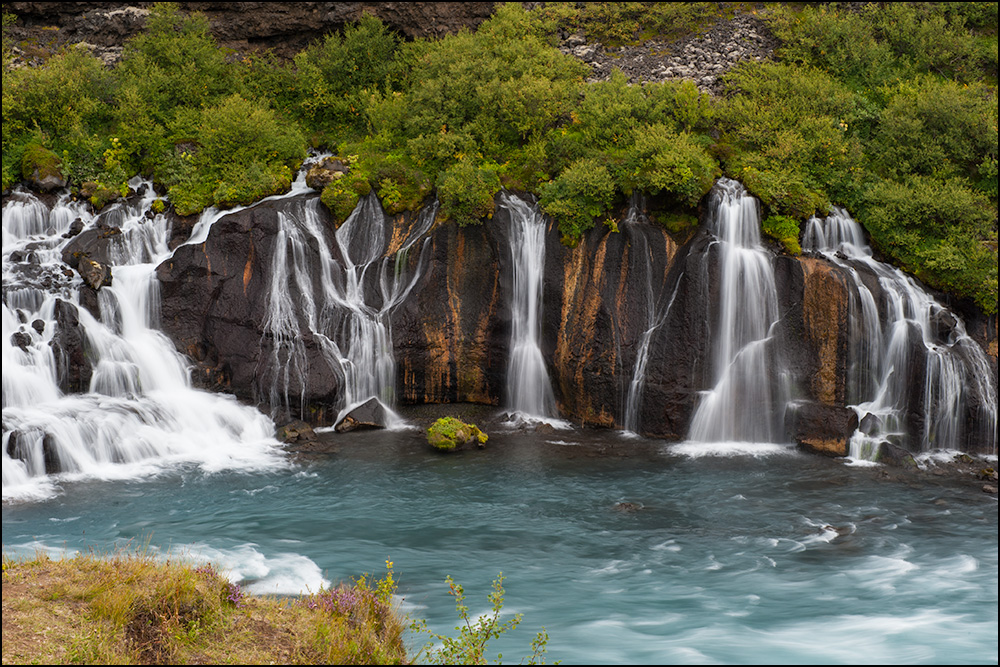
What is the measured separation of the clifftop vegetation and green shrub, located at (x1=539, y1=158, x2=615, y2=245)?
0.05m

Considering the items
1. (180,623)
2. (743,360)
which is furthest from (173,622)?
(743,360)

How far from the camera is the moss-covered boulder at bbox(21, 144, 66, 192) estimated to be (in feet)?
70.1

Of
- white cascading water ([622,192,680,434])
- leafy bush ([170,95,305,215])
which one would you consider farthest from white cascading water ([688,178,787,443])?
leafy bush ([170,95,305,215])

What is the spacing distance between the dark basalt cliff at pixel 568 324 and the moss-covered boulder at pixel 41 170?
15.2 ft

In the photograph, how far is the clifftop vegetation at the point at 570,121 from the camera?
1906cm

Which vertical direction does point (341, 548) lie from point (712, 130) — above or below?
below

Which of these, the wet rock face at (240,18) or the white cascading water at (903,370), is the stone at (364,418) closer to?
the white cascading water at (903,370)

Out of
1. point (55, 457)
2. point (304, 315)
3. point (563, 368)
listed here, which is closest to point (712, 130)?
point (563, 368)

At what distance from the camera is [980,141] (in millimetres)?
19359

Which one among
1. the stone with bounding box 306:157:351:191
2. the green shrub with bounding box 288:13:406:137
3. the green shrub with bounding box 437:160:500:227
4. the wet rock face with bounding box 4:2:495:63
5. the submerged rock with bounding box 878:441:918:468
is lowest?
the submerged rock with bounding box 878:441:918:468

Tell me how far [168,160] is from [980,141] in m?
22.0

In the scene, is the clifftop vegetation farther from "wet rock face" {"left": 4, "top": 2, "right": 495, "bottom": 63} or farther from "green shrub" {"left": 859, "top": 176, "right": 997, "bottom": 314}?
"wet rock face" {"left": 4, "top": 2, "right": 495, "bottom": 63}

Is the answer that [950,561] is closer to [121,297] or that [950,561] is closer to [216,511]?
[216,511]

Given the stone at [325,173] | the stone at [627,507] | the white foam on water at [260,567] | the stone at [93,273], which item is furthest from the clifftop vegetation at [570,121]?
the white foam on water at [260,567]
